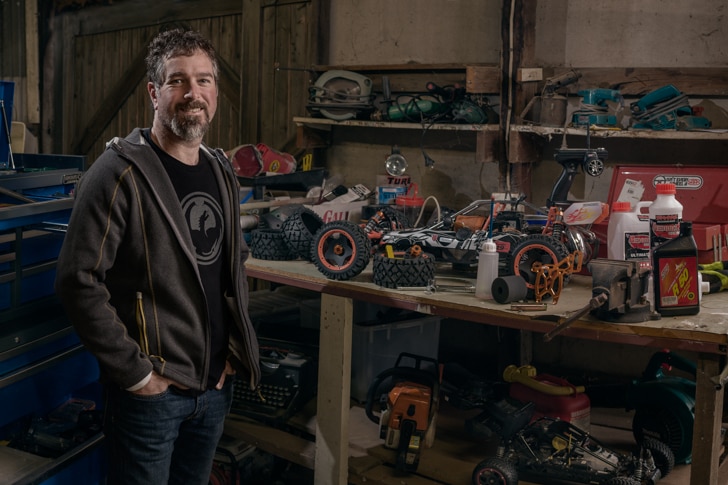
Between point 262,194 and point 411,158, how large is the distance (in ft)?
2.63

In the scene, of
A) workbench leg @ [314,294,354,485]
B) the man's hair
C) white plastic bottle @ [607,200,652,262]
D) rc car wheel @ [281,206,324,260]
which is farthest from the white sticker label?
the man's hair

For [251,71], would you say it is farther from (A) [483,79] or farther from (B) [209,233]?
(B) [209,233]

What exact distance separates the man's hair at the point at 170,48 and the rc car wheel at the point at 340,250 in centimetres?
84

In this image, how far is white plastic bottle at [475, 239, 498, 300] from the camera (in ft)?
8.50

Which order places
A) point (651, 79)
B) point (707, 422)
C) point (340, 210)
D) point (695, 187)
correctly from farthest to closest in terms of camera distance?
point (340, 210) < point (651, 79) < point (695, 187) < point (707, 422)

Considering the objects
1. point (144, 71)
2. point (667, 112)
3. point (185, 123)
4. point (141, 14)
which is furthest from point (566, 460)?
point (141, 14)

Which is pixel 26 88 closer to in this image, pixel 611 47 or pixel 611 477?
pixel 611 47

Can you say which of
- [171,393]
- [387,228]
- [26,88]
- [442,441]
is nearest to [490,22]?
[387,228]

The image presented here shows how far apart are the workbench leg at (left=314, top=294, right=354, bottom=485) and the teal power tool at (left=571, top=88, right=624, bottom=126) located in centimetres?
122

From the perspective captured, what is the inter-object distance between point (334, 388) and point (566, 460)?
0.81 metres

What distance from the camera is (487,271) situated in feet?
8.50

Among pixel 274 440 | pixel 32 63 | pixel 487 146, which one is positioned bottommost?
pixel 274 440

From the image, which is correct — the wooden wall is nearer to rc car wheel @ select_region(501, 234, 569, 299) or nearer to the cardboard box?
the cardboard box

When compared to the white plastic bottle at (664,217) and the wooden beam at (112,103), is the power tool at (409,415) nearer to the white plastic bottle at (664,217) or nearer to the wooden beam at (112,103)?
the white plastic bottle at (664,217)
